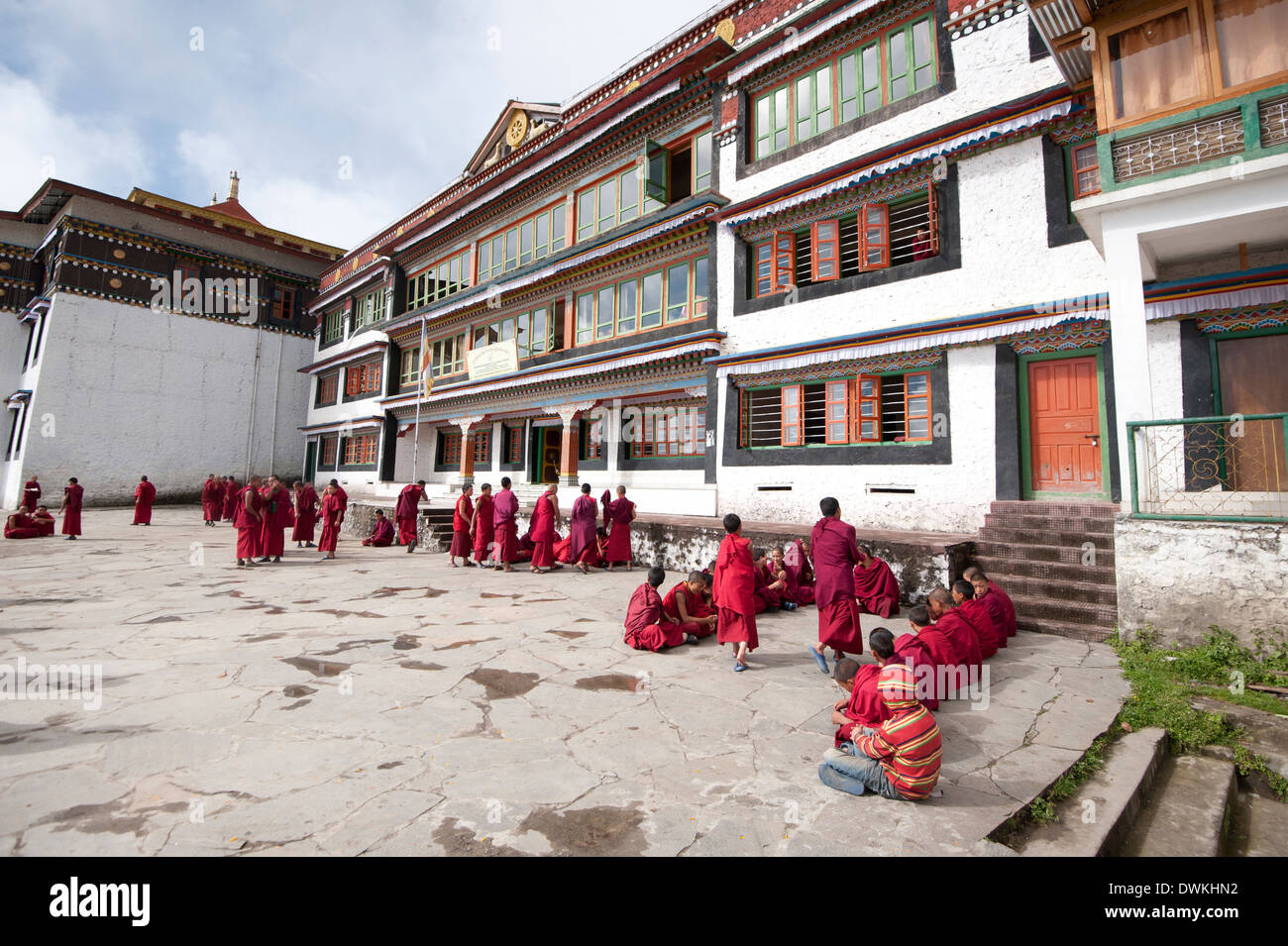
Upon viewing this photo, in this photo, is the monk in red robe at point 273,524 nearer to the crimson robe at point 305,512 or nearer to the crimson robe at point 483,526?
the crimson robe at point 305,512

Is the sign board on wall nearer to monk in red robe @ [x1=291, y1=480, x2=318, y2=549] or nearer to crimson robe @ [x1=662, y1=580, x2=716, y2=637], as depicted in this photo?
monk in red robe @ [x1=291, y1=480, x2=318, y2=549]

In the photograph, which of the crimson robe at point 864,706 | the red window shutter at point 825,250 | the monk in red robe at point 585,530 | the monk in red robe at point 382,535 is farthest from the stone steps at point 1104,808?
the monk in red robe at point 382,535

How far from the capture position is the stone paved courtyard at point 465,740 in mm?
2646

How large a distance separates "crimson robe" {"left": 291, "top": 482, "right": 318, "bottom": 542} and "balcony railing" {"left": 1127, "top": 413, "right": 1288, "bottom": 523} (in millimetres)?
14362

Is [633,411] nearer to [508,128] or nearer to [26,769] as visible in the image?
[508,128]

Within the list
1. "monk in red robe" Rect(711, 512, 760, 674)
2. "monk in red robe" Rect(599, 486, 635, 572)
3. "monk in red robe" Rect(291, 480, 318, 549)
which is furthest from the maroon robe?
"monk in red robe" Rect(711, 512, 760, 674)

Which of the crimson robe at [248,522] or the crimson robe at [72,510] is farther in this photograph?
the crimson robe at [72,510]

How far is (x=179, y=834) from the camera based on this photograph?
255 cm

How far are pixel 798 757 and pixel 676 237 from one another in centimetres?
1158

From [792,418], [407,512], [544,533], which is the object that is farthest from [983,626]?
[407,512]

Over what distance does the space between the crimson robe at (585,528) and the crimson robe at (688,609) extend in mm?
4814

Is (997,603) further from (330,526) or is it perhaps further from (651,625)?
(330,526)

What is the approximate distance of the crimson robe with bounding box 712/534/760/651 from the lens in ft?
17.8
